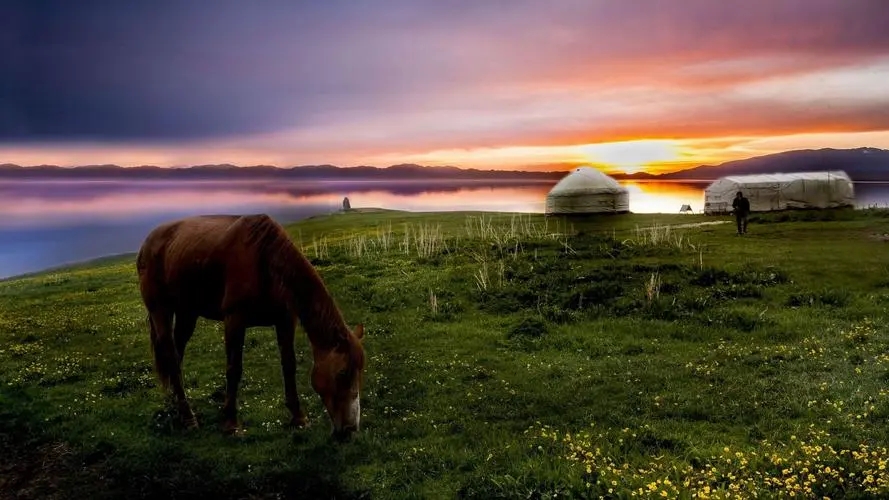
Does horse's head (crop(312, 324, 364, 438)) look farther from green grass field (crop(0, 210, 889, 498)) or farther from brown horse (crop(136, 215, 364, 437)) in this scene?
green grass field (crop(0, 210, 889, 498))

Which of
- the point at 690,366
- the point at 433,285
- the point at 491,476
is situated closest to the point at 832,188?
the point at 433,285

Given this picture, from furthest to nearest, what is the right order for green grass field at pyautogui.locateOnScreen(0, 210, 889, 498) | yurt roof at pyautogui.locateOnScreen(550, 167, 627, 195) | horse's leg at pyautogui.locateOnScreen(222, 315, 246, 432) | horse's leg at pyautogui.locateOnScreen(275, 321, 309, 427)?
yurt roof at pyautogui.locateOnScreen(550, 167, 627, 195), horse's leg at pyautogui.locateOnScreen(275, 321, 309, 427), horse's leg at pyautogui.locateOnScreen(222, 315, 246, 432), green grass field at pyautogui.locateOnScreen(0, 210, 889, 498)

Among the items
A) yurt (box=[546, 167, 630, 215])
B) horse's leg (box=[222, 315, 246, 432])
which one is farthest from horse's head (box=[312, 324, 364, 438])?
yurt (box=[546, 167, 630, 215])

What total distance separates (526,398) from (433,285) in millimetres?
10338

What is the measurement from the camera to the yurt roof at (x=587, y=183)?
1924 inches

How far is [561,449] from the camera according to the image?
8047 millimetres

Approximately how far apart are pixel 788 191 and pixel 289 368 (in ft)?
153

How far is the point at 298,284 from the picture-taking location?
29.0ft

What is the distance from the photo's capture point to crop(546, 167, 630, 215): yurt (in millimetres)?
48906

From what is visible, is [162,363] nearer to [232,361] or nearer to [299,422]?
[232,361]

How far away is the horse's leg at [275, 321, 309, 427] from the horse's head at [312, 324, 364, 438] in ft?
3.88

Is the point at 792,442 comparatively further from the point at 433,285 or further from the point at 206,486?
the point at 433,285

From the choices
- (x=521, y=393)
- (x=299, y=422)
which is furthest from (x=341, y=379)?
(x=521, y=393)

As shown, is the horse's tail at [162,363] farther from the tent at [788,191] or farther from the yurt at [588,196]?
the tent at [788,191]
